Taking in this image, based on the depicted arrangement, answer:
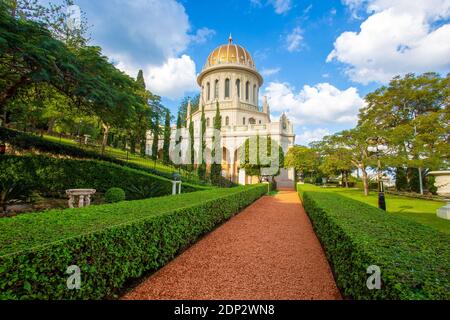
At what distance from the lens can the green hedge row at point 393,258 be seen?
1.82 m

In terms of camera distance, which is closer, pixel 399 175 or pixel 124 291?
pixel 124 291

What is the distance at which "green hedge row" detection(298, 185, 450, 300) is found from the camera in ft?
5.98

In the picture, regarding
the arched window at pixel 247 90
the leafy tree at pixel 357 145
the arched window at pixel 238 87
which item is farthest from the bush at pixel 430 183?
the arched window at pixel 238 87

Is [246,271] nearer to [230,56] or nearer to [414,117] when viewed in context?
[414,117]

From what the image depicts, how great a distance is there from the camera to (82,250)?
2.54m

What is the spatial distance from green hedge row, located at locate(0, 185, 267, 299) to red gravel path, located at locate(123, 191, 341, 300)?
46 centimetres

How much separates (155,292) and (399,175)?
32376mm

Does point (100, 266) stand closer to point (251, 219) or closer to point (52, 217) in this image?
point (52, 217)

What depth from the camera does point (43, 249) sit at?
2.11 metres

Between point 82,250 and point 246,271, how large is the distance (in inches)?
114

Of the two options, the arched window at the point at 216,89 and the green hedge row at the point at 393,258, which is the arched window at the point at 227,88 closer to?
the arched window at the point at 216,89

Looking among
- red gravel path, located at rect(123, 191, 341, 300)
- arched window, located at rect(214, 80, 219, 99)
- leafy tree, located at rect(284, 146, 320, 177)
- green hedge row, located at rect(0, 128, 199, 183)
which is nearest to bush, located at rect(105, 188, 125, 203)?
green hedge row, located at rect(0, 128, 199, 183)

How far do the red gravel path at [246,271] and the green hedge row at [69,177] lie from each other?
705cm
